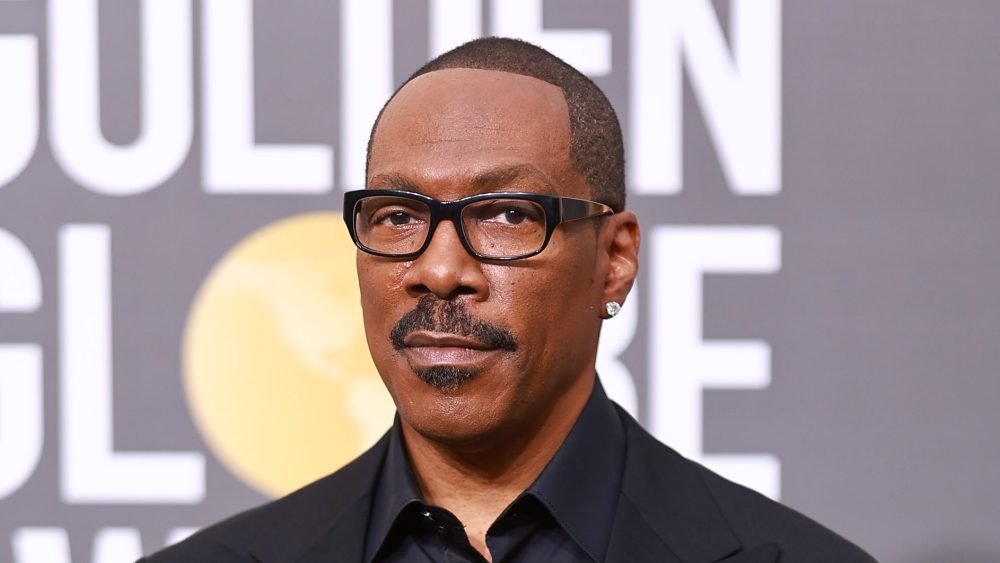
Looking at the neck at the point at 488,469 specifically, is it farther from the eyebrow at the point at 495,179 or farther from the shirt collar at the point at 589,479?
the eyebrow at the point at 495,179

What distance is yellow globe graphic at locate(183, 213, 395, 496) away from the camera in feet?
7.36

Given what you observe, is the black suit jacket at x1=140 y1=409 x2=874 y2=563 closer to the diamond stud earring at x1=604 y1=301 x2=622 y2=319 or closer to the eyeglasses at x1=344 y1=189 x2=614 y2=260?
the diamond stud earring at x1=604 y1=301 x2=622 y2=319

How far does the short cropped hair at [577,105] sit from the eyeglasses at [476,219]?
7 cm

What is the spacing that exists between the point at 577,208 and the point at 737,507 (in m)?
0.43

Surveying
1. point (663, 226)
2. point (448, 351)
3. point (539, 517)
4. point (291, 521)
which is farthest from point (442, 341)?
point (663, 226)

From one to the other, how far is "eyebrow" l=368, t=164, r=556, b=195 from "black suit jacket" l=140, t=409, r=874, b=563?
36cm

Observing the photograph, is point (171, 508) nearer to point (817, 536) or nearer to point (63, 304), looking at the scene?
point (63, 304)

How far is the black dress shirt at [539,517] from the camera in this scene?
4.13 ft

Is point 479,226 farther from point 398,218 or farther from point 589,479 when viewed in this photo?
point 589,479

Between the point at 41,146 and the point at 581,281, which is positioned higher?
the point at 41,146

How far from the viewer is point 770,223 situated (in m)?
2.21

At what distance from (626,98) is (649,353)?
0.50 metres

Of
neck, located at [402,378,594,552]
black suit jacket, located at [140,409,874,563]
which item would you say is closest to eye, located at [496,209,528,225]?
neck, located at [402,378,594,552]

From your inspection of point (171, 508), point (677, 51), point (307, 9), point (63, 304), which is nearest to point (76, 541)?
point (171, 508)
